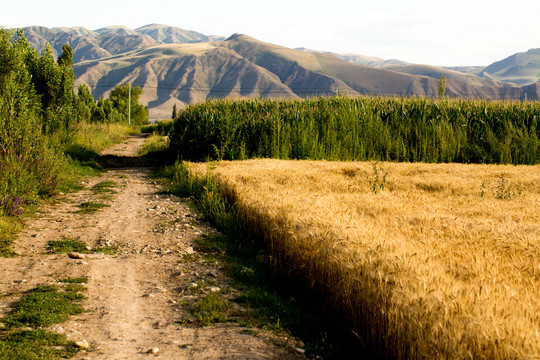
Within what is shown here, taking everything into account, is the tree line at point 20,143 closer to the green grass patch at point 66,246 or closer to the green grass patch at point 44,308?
the green grass patch at point 66,246

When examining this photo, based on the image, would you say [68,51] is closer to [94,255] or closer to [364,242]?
[94,255]

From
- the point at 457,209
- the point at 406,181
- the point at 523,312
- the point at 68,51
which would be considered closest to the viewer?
the point at 523,312

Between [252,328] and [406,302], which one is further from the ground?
[406,302]

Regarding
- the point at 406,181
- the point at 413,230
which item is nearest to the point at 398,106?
the point at 406,181

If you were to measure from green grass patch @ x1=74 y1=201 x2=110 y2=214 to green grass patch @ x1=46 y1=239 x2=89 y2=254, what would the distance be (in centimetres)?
240

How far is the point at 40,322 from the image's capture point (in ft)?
13.0

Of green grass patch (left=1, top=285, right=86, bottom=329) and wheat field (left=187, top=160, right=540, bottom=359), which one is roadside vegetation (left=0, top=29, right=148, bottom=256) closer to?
green grass patch (left=1, top=285, right=86, bottom=329)

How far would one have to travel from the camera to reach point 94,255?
6.12m

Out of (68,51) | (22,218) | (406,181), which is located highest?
(68,51)

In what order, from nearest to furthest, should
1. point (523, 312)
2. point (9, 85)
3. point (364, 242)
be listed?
point (523, 312) < point (364, 242) < point (9, 85)

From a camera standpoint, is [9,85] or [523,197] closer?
[523,197]

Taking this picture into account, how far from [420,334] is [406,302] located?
0.27m

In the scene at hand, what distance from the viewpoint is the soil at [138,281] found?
3.65m

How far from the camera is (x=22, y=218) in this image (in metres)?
8.07
